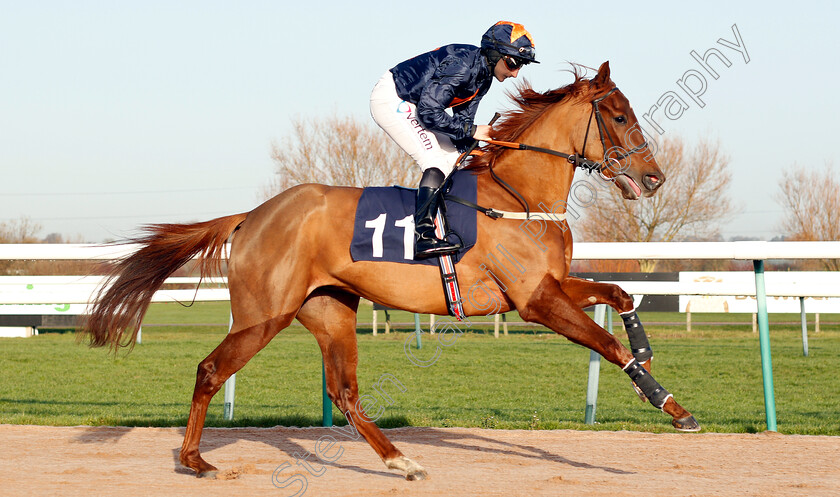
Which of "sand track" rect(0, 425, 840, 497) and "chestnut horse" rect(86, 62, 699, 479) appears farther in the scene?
"chestnut horse" rect(86, 62, 699, 479)

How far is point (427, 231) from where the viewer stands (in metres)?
4.01

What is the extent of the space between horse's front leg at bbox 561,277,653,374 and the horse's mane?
81 centimetres

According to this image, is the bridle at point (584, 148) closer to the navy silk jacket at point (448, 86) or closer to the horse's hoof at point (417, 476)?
the navy silk jacket at point (448, 86)

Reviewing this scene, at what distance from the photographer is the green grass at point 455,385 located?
20.5ft

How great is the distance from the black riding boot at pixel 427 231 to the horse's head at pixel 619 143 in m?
0.84

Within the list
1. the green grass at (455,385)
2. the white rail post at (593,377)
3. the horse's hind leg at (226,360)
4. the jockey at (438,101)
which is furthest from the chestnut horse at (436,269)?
the white rail post at (593,377)

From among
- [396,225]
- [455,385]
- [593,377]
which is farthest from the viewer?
[455,385]

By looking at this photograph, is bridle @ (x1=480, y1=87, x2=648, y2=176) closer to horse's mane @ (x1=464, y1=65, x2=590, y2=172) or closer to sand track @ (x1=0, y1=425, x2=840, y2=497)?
horse's mane @ (x1=464, y1=65, x2=590, y2=172)

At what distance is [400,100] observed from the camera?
4457mm

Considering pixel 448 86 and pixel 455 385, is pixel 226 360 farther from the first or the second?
pixel 455 385

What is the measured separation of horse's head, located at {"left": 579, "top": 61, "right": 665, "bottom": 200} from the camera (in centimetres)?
405

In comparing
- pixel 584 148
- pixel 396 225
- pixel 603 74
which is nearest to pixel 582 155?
pixel 584 148

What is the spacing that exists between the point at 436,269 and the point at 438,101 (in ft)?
2.76

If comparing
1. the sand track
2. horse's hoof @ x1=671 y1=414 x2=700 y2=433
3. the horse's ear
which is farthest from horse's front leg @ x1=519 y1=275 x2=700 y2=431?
the horse's ear
